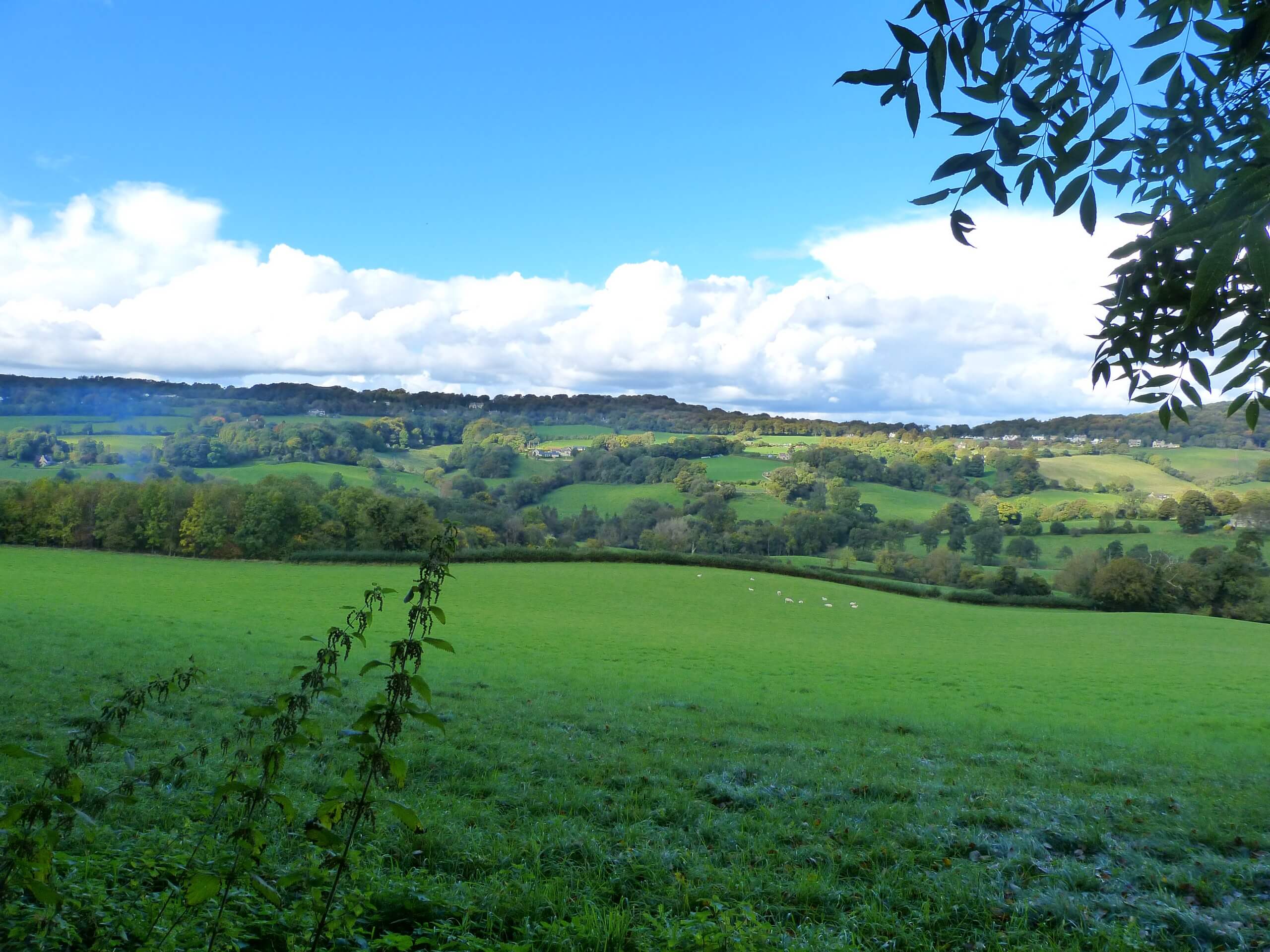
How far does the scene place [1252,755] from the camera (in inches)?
504

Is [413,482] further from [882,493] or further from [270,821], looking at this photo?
[270,821]

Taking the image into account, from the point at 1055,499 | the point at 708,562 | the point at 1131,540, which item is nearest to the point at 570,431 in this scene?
the point at 708,562

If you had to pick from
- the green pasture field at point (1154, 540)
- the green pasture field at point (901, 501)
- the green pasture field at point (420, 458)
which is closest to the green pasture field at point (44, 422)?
the green pasture field at point (420, 458)

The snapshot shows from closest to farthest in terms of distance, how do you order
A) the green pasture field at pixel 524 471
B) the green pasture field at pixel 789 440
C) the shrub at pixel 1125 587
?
the shrub at pixel 1125 587 < the green pasture field at pixel 524 471 < the green pasture field at pixel 789 440

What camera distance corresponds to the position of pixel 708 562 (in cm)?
6438

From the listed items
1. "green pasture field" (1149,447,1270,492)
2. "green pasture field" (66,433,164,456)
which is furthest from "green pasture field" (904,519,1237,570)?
"green pasture field" (66,433,164,456)

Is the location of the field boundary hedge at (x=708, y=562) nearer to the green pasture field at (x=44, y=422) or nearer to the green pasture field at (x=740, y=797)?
the green pasture field at (x=740, y=797)

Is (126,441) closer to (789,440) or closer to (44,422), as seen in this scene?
(44,422)

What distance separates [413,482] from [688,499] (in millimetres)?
31163

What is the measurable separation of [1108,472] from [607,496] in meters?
61.9

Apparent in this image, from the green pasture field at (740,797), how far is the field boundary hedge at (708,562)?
33.0 meters

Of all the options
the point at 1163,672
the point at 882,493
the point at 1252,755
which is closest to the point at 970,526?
the point at 882,493

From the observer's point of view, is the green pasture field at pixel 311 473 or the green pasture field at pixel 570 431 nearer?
the green pasture field at pixel 311 473

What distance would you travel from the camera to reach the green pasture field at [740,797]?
4457mm
